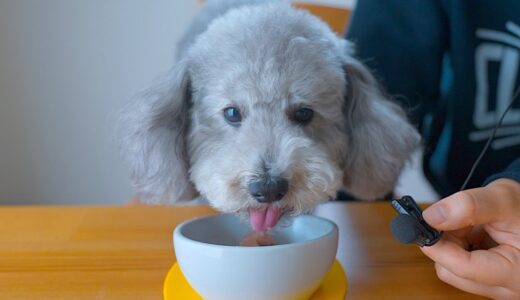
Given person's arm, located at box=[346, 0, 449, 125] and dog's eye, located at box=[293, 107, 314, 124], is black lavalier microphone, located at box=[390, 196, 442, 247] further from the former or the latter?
person's arm, located at box=[346, 0, 449, 125]

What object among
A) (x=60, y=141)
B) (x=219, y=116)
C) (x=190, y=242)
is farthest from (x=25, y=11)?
(x=190, y=242)

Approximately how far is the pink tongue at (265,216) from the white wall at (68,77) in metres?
1.03

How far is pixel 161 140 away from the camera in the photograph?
2.16ft

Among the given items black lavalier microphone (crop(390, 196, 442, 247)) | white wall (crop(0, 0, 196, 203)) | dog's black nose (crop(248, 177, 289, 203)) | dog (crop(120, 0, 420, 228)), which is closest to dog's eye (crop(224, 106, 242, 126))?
dog (crop(120, 0, 420, 228))

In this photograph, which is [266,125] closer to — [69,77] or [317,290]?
[317,290]

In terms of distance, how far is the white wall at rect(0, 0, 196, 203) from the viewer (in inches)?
59.2

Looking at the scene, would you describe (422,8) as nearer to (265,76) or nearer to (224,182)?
(265,76)

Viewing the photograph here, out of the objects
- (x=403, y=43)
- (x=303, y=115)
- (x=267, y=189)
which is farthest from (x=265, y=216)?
(x=403, y=43)

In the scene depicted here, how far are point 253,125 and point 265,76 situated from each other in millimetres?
58

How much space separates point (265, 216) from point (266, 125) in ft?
0.37

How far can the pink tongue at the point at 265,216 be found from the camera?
53 cm

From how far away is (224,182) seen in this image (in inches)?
21.5

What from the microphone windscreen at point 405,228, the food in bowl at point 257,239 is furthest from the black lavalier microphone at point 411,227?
the food in bowl at point 257,239

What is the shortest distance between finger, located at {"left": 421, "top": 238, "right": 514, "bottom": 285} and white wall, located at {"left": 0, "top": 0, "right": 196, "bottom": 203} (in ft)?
3.83
